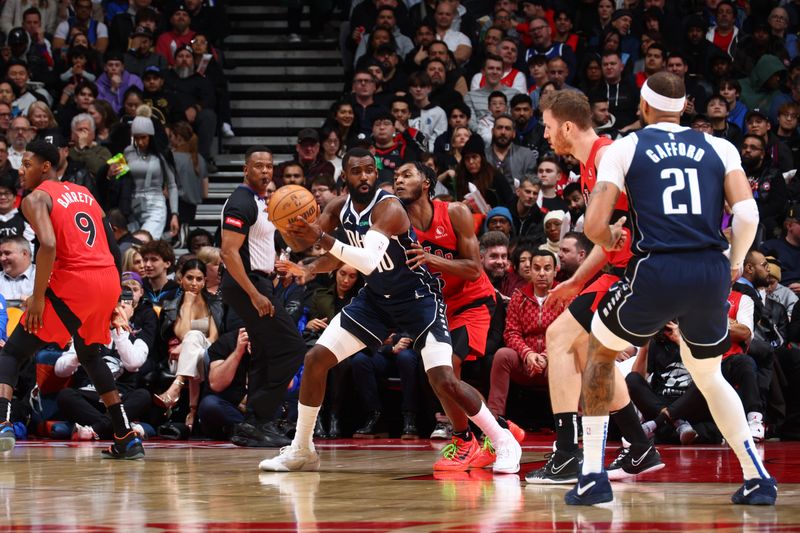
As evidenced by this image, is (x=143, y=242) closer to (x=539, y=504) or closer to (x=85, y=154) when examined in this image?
(x=85, y=154)

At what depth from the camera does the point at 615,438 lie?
29.6 feet

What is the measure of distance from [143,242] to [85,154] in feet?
6.24

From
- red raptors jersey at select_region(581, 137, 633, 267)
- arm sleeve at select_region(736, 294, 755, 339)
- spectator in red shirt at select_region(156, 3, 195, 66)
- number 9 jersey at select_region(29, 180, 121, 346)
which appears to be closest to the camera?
red raptors jersey at select_region(581, 137, 633, 267)

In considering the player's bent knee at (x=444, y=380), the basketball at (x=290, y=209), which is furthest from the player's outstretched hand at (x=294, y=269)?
the player's bent knee at (x=444, y=380)

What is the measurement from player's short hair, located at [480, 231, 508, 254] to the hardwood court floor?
8.58 feet

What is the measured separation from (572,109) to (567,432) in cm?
159

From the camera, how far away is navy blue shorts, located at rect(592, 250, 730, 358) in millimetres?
4820

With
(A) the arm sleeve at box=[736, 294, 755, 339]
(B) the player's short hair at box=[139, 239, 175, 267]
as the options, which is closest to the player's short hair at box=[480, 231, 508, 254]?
(A) the arm sleeve at box=[736, 294, 755, 339]

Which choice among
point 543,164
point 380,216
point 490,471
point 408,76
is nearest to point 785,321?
point 543,164

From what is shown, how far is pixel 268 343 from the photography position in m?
8.09

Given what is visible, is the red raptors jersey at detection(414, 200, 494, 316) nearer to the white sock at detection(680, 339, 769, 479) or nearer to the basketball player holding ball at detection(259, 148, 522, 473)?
the basketball player holding ball at detection(259, 148, 522, 473)

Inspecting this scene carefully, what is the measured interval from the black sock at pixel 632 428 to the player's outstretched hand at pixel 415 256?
131 cm

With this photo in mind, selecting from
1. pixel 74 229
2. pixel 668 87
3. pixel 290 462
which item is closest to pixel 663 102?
pixel 668 87

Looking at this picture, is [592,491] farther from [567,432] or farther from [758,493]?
[567,432]
